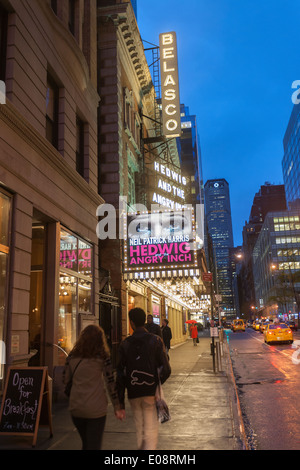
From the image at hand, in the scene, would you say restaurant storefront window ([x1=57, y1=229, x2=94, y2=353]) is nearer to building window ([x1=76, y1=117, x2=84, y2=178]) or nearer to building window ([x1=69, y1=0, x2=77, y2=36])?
building window ([x1=76, y1=117, x2=84, y2=178])

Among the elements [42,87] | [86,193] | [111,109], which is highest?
[111,109]

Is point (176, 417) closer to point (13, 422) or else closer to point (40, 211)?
point (13, 422)

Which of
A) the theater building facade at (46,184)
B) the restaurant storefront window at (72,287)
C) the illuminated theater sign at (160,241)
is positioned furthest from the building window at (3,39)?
the illuminated theater sign at (160,241)

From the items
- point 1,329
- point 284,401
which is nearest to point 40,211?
point 1,329

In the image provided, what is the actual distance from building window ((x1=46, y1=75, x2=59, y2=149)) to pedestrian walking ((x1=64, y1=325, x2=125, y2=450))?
8781mm

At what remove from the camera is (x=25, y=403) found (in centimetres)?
667

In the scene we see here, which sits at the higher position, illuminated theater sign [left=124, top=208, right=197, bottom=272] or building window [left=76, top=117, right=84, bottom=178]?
building window [left=76, top=117, right=84, bottom=178]

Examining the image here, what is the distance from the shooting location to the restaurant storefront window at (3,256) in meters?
8.40

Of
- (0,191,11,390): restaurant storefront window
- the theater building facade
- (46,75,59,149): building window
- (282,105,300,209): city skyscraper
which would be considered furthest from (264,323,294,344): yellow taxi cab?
(282,105,300,209): city skyscraper

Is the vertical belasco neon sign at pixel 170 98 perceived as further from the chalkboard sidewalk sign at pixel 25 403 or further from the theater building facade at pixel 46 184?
the chalkboard sidewalk sign at pixel 25 403

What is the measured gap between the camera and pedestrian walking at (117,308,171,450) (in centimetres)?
468

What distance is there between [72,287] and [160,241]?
21.4 feet

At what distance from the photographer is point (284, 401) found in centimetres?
1006

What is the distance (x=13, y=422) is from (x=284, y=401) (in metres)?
6.54
